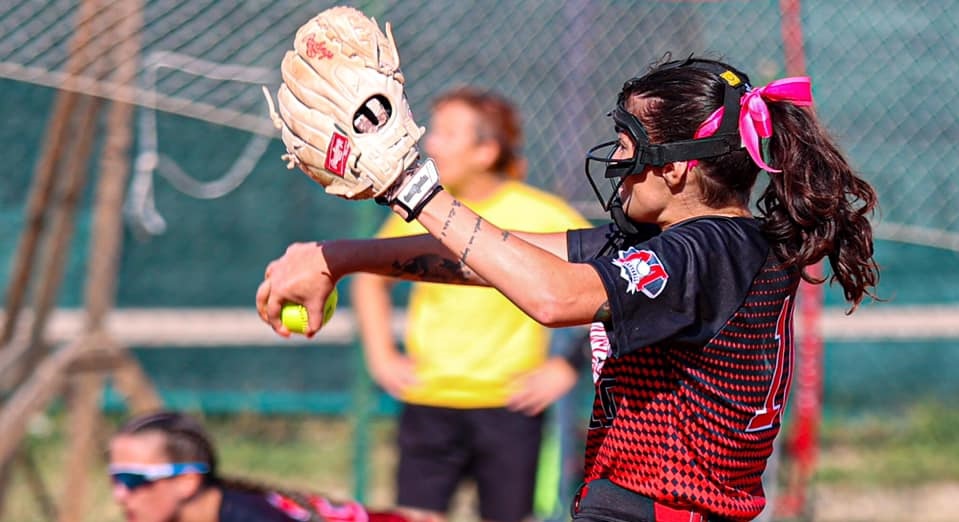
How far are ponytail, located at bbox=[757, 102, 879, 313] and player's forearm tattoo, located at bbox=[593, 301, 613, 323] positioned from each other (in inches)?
16.0

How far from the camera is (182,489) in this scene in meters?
4.18

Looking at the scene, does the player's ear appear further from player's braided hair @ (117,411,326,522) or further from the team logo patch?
player's braided hair @ (117,411,326,522)

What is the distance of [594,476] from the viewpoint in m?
2.70

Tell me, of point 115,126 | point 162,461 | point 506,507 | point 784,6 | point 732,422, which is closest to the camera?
point 732,422

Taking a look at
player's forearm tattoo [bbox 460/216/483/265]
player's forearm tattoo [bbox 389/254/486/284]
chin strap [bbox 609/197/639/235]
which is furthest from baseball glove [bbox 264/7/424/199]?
player's forearm tattoo [bbox 389/254/486/284]

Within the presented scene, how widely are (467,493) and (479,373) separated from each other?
231 centimetres

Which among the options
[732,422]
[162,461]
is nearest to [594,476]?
[732,422]

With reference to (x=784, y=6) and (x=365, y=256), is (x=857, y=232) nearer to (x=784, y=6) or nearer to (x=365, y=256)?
(x=365, y=256)

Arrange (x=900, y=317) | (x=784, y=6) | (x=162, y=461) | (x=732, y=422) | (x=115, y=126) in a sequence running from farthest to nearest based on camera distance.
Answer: (x=900, y=317) → (x=784, y=6) → (x=115, y=126) → (x=162, y=461) → (x=732, y=422)

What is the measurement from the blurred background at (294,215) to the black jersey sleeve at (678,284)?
2.33 metres

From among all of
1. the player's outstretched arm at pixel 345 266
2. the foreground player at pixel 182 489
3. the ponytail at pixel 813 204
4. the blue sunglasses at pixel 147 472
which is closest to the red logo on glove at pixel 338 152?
the player's outstretched arm at pixel 345 266

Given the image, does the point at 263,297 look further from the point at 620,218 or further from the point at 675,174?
the point at 675,174

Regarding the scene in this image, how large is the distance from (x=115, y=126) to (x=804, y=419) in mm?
3492

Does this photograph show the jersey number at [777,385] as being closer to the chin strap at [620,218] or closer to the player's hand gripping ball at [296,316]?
the chin strap at [620,218]
